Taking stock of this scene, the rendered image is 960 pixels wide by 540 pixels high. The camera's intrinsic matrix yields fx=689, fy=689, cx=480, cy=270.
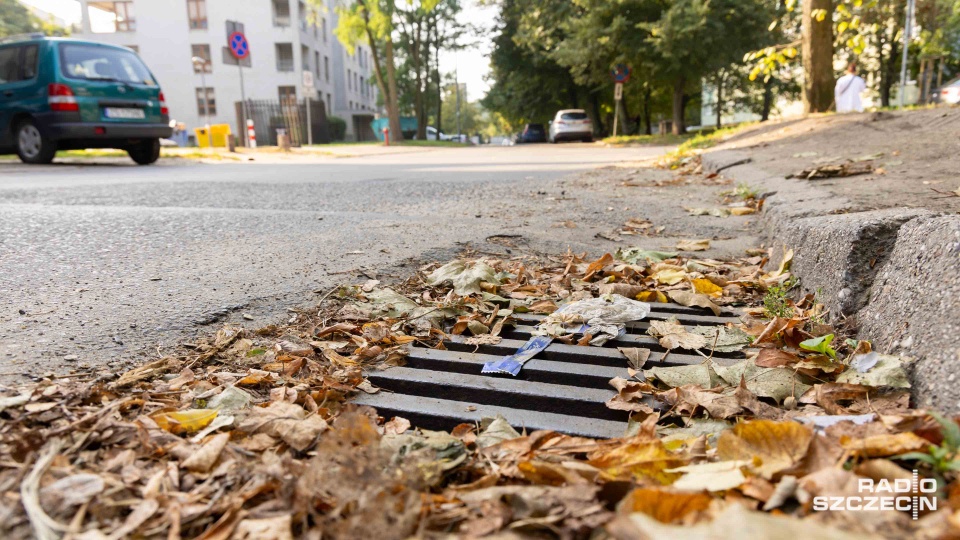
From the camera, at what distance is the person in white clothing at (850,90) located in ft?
41.8

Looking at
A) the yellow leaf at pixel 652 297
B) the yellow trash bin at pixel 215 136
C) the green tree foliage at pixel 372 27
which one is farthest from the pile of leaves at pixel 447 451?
the yellow trash bin at pixel 215 136

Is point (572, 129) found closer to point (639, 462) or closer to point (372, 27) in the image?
point (372, 27)

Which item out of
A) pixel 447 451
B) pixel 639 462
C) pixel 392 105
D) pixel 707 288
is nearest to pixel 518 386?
pixel 447 451

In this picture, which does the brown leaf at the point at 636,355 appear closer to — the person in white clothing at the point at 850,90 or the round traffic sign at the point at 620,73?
the person in white clothing at the point at 850,90

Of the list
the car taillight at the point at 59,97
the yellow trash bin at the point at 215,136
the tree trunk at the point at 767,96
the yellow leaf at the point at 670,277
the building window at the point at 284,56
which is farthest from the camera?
the building window at the point at 284,56

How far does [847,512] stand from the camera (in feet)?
3.24

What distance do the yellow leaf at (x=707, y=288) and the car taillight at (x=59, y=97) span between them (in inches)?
383

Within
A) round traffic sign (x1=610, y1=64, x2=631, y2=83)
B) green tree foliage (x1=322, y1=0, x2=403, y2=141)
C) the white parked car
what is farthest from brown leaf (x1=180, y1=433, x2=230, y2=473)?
the white parked car

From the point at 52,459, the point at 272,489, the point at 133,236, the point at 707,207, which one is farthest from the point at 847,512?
the point at 707,207

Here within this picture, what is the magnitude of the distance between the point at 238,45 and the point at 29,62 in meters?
6.37

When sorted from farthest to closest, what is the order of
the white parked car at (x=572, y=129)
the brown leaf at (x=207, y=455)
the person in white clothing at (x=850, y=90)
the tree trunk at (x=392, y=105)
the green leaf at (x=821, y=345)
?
the white parked car at (x=572, y=129), the tree trunk at (x=392, y=105), the person in white clothing at (x=850, y=90), the green leaf at (x=821, y=345), the brown leaf at (x=207, y=455)

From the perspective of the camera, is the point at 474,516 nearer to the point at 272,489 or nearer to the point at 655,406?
the point at 272,489

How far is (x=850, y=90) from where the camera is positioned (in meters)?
13.0

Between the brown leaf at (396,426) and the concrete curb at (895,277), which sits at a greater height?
the concrete curb at (895,277)
